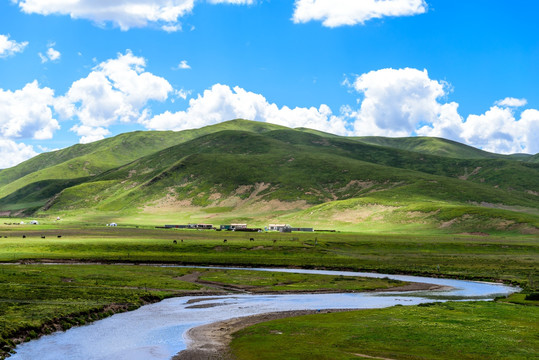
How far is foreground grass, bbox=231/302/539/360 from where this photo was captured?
3688 cm

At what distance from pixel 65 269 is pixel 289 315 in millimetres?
51500

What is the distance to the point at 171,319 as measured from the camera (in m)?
53.8

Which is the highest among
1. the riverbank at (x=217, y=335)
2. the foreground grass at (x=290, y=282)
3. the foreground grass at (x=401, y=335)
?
the foreground grass at (x=401, y=335)

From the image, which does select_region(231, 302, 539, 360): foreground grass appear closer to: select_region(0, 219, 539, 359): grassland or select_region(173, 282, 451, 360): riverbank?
select_region(0, 219, 539, 359): grassland

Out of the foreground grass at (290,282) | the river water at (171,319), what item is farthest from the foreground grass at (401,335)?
the foreground grass at (290,282)

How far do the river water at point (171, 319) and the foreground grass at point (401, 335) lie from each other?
23.7ft

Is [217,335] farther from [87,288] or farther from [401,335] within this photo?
[87,288]

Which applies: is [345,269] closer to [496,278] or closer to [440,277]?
[440,277]

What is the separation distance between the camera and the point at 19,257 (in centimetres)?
10844

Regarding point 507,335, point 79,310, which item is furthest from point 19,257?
point 507,335

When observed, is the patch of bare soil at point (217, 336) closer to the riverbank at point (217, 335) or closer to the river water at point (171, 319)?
the riverbank at point (217, 335)

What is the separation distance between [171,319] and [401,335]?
24308mm

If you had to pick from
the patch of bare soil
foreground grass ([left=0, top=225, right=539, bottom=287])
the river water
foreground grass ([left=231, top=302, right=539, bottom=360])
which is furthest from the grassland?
the river water

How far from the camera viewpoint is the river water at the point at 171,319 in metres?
39.7
